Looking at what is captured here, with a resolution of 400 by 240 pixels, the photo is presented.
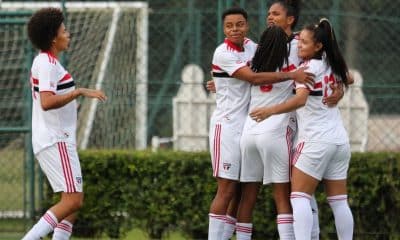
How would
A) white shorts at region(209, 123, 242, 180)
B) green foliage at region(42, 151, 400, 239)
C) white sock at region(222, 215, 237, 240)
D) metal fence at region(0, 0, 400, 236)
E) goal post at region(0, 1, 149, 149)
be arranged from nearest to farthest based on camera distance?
1. white shorts at region(209, 123, 242, 180)
2. white sock at region(222, 215, 237, 240)
3. green foliage at region(42, 151, 400, 239)
4. metal fence at region(0, 0, 400, 236)
5. goal post at region(0, 1, 149, 149)

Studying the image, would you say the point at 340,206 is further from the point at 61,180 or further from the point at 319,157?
the point at 61,180

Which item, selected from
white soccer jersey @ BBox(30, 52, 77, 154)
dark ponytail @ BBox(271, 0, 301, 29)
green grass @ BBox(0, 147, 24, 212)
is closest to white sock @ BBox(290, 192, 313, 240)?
dark ponytail @ BBox(271, 0, 301, 29)

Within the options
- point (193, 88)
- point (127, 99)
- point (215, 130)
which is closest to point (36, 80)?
point (215, 130)

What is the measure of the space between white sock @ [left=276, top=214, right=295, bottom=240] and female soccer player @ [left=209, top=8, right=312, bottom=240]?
49 centimetres

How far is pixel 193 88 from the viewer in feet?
46.0

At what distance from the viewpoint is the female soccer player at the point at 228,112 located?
973cm

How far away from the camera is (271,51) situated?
9.55 metres

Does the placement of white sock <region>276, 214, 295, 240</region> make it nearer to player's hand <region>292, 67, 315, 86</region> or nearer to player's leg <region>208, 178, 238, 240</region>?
player's leg <region>208, 178, 238, 240</region>

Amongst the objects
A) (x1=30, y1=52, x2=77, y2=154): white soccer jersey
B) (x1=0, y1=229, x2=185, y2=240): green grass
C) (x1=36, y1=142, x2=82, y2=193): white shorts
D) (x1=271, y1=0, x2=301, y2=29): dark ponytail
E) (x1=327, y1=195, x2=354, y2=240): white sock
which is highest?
(x1=271, y1=0, x2=301, y2=29): dark ponytail

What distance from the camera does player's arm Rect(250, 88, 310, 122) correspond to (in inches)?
360

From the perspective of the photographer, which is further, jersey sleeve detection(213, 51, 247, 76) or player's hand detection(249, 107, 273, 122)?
jersey sleeve detection(213, 51, 247, 76)

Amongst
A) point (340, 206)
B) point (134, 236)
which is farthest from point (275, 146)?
point (134, 236)

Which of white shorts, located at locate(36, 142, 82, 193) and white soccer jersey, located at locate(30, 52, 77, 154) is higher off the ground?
white soccer jersey, located at locate(30, 52, 77, 154)

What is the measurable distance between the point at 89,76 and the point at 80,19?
75.1 inches
